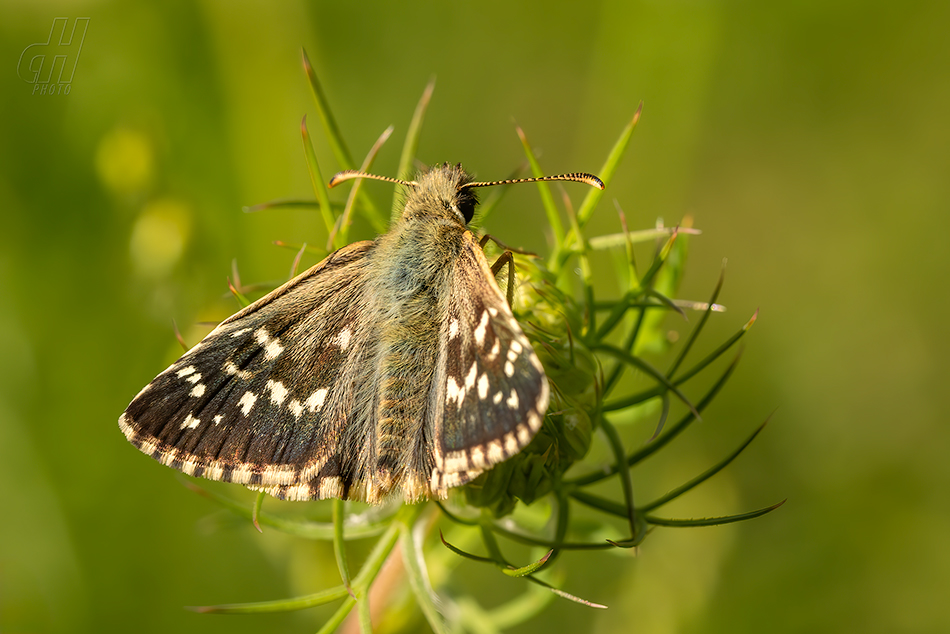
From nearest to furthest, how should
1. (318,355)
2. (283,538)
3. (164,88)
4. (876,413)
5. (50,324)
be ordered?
(318,355) → (283,538) → (50,324) → (164,88) → (876,413)

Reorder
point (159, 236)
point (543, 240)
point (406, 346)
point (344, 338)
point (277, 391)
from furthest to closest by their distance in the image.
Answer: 1. point (543, 240)
2. point (159, 236)
3. point (344, 338)
4. point (277, 391)
5. point (406, 346)

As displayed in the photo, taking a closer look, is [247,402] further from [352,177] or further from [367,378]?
[352,177]

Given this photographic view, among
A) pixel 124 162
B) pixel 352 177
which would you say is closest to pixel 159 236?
pixel 124 162

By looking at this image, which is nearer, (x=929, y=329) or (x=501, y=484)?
(x=501, y=484)

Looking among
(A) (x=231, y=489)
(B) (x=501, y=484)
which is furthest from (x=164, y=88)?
(B) (x=501, y=484)

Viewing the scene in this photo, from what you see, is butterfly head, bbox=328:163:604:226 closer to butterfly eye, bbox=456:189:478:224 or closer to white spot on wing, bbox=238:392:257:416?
butterfly eye, bbox=456:189:478:224

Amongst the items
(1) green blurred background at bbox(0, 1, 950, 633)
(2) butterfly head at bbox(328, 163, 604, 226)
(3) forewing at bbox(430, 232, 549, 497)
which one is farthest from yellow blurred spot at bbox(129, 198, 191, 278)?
(3) forewing at bbox(430, 232, 549, 497)

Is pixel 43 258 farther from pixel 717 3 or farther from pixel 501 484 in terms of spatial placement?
pixel 717 3
